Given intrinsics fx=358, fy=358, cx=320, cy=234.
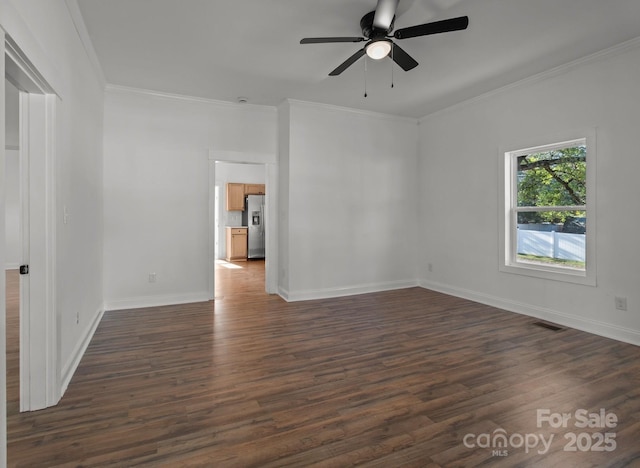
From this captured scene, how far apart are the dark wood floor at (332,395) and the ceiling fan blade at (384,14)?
2.62 meters

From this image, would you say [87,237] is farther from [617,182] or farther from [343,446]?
[617,182]

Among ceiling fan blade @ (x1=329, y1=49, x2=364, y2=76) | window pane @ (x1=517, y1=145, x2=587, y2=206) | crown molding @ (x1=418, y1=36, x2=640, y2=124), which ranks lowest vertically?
window pane @ (x1=517, y1=145, x2=587, y2=206)

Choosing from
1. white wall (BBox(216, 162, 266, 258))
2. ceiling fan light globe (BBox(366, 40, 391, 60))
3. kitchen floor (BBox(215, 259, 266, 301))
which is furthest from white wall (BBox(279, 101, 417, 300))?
white wall (BBox(216, 162, 266, 258))

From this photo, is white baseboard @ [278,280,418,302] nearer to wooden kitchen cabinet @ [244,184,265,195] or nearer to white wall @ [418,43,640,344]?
white wall @ [418,43,640,344]

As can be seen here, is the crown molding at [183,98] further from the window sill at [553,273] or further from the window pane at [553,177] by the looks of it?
the window sill at [553,273]

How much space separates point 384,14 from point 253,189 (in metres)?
7.48

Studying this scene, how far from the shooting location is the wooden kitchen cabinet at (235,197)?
944 cm

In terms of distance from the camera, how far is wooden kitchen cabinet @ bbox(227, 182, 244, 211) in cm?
944

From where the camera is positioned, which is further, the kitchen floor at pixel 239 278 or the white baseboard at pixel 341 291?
the kitchen floor at pixel 239 278

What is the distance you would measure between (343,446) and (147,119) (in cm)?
447

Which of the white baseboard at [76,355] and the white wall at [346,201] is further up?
the white wall at [346,201]

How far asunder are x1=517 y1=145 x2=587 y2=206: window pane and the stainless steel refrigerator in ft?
21.2

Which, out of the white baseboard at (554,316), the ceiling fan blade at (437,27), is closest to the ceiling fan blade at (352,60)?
the ceiling fan blade at (437,27)

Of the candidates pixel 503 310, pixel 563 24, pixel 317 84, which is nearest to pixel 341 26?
pixel 317 84
